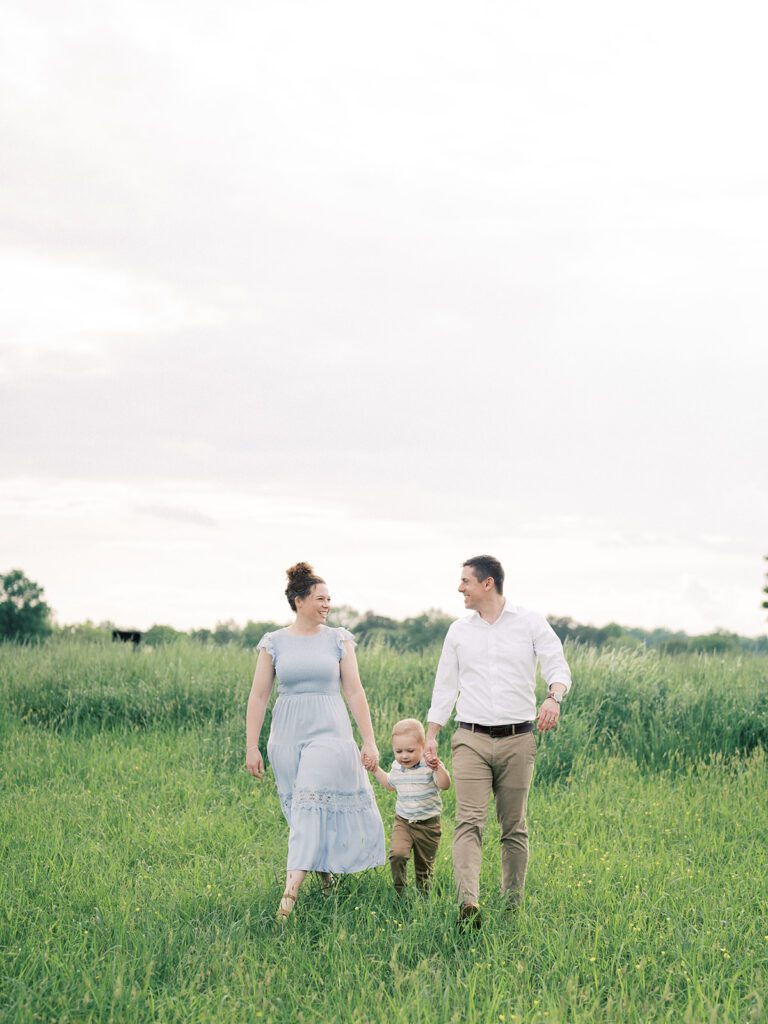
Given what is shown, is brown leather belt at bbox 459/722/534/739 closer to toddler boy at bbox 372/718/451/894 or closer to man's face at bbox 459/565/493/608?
toddler boy at bbox 372/718/451/894

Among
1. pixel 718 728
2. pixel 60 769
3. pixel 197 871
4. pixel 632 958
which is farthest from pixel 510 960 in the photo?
pixel 718 728

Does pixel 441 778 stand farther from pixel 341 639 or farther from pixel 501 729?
pixel 341 639

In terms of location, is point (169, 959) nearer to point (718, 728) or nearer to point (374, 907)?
point (374, 907)

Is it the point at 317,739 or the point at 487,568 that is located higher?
the point at 487,568

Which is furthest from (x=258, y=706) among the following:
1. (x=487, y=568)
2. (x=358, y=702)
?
(x=487, y=568)

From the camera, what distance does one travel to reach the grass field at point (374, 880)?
636 cm

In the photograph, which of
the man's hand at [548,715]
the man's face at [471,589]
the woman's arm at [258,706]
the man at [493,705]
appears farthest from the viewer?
the woman's arm at [258,706]

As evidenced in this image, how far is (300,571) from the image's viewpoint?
7879mm

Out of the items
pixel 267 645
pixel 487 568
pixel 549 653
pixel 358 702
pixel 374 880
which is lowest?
pixel 374 880

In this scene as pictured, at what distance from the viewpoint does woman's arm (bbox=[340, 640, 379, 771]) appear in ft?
25.7

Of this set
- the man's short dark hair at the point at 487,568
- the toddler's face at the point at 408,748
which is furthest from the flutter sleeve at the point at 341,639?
the man's short dark hair at the point at 487,568

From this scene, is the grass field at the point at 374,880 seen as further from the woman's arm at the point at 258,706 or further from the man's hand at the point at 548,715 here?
the man's hand at the point at 548,715

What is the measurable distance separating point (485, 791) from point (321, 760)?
4.23 feet

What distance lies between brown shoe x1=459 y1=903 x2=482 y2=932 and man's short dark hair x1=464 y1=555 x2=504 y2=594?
2.24 metres
